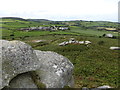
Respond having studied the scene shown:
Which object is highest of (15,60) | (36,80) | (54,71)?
(15,60)

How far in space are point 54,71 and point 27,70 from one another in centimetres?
242

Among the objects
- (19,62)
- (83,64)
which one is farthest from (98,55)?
(19,62)

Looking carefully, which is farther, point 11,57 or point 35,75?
point 35,75

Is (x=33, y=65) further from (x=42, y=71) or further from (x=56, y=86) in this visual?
(x=56, y=86)

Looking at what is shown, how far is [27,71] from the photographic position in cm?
1193

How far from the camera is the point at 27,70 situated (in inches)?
469

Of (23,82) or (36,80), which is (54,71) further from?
(23,82)

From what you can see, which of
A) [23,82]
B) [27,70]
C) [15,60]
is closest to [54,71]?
[27,70]

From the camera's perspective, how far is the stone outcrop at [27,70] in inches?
449

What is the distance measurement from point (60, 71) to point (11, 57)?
434 cm

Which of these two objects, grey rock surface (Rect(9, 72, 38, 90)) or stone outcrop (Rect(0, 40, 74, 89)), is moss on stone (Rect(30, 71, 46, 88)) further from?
grey rock surface (Rect(9, 72, 38, 90))

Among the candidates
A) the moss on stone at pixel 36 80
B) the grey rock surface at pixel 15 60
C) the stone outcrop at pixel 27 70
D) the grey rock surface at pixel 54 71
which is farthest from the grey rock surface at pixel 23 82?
the grey rock surface at pixel 54 71

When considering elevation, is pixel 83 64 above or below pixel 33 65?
below

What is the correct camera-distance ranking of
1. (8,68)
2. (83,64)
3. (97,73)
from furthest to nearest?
→ 1. (83,64)
2. (97,73)
3. (8,68)
